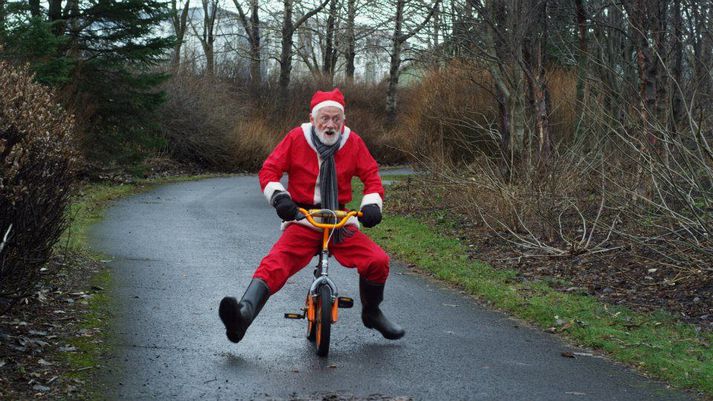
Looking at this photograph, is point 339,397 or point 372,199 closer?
point 339,397

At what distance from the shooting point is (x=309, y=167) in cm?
728

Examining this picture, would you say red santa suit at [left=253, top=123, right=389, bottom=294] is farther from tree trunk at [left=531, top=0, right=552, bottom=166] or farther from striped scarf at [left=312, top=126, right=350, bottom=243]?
tree trunk at [left=531, top=0, right=552, bottom=166]

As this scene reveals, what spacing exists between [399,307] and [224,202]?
12574 mm

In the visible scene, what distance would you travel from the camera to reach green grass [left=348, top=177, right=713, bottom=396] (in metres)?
7.12

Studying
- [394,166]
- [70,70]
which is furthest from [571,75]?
[394,166]

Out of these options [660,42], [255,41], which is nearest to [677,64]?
[660,42]

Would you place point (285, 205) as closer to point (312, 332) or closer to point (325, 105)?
point (325, 105)

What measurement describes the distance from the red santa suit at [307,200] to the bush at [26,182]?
1.69 metres

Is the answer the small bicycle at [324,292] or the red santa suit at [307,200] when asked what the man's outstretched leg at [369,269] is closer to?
the red santa suit at [307,200]

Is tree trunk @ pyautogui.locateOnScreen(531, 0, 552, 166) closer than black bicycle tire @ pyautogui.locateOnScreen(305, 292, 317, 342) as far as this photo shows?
No

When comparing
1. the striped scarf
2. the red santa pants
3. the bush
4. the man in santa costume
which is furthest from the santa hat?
the bush

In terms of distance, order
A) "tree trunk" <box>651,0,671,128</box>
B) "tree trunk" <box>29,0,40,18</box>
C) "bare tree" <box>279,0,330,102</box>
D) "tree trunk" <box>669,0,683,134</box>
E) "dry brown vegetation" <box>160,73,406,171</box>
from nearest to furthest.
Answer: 1. "tree trunk" <box>669,0,683,134</box>
2. "tree trunk" <box>651,0,671,128</box>
3. "tree trunk" <box>29,0,40,18</box>
4. "dry brown vegetation" <box>160,73,406,171</box>
5. "bare tree" <box>279,0,330,102</box>

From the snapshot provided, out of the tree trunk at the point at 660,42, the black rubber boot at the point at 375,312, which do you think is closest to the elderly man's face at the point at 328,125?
the black rubber boot at the point at 375,312

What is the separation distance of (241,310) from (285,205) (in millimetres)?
780
